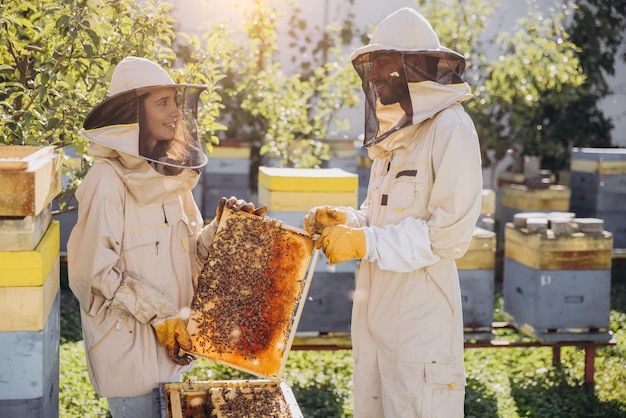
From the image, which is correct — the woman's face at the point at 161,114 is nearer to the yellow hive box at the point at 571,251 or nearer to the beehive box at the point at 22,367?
the beehive box at the point at 22,367

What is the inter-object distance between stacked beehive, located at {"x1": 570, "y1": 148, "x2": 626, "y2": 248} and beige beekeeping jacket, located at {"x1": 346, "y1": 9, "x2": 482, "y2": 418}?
5703 millimetres

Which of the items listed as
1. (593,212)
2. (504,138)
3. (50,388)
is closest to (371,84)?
(50,388)

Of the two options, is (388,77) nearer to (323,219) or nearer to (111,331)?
(323,219)

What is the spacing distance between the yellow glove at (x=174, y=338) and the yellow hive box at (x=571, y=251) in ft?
10.3

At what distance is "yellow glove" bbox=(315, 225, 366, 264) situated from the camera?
268 centimetres

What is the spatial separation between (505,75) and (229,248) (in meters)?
6.65

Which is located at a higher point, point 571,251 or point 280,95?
point 280,95

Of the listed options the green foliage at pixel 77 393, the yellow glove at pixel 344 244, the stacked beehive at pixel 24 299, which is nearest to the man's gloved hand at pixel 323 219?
the yellow glove at pixel 344 244

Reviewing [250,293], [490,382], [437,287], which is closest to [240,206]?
[250,293]

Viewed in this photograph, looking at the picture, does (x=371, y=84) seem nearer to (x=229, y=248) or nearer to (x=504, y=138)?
(x=229, y=248)

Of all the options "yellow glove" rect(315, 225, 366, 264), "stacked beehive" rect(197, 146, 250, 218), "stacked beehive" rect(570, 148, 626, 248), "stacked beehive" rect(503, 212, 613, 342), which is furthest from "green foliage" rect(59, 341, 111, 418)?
"stacked beehive" rect(570, 148, 626, 248)

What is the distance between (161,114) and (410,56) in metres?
0.91

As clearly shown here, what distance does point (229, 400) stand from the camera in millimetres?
2641

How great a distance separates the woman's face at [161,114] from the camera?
2688 mm
